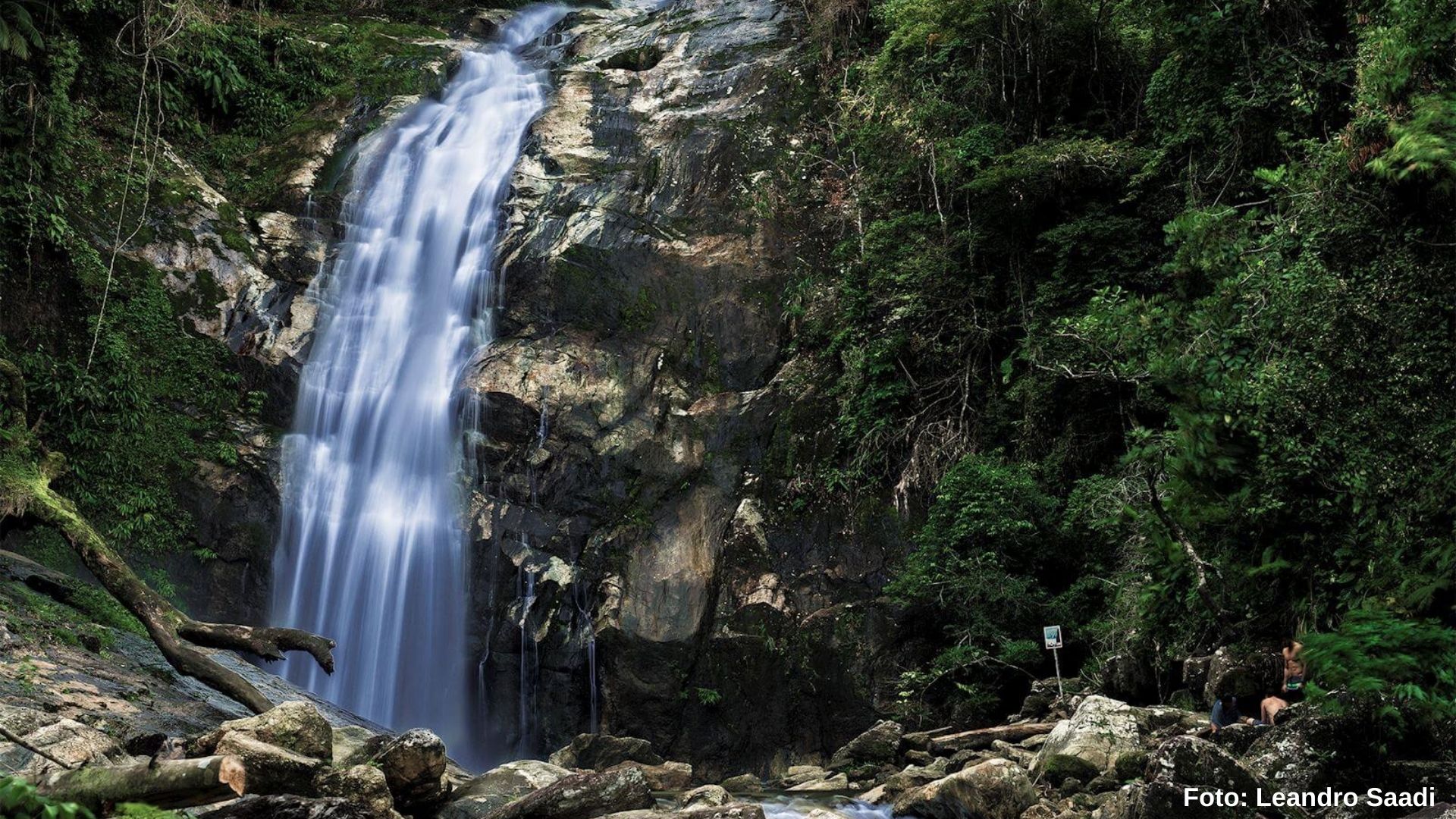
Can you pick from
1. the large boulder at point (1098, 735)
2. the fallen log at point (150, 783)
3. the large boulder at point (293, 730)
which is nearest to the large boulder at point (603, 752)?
the large boulder at point (293, 730)

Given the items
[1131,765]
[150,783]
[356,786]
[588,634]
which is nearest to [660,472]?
[588,634]

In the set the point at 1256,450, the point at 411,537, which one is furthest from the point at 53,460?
the point at 1256,450

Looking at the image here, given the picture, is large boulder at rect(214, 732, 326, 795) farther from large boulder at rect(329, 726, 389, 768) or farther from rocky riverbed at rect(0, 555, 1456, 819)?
large boulder at rect(329, 726, 389, 768)

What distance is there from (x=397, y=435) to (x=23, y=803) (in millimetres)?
13207

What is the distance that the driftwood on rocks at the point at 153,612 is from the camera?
29.7 feet

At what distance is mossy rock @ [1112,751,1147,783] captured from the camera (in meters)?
7.57

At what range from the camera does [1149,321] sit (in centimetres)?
956

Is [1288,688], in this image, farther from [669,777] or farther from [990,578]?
[669,777]

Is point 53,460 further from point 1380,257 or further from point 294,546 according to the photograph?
point 1380,257

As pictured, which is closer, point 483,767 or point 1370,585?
point 1370,585

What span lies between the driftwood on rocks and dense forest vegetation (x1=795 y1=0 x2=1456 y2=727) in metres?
7.14

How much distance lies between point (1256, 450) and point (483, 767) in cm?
1032

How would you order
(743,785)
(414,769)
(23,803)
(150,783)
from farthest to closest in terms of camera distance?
1. (743,785)
2. (414,769)
3. (150,783)
4. (23,803)

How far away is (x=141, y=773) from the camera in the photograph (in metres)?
4.52
